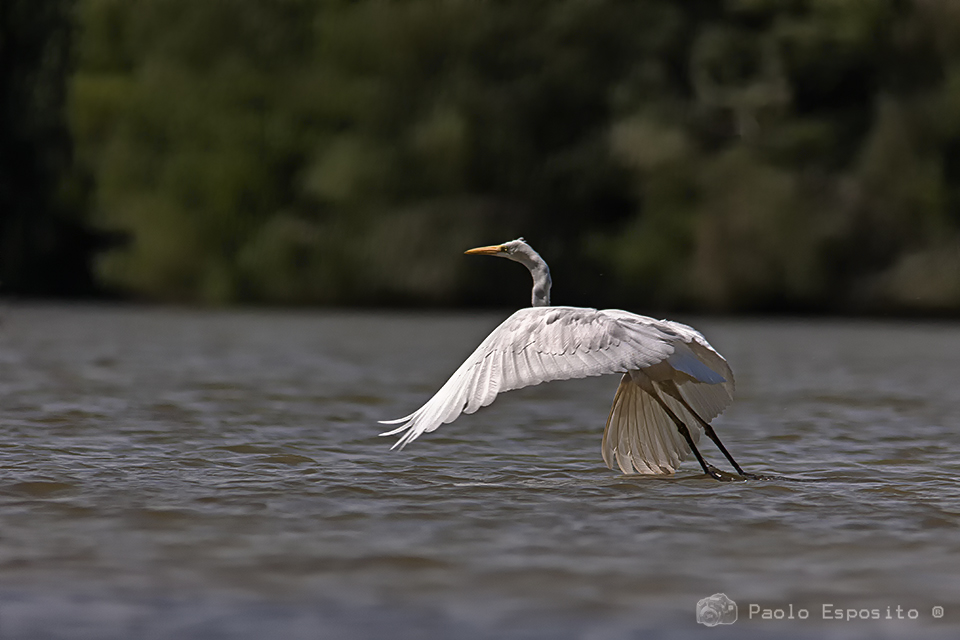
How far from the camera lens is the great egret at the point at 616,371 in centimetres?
612

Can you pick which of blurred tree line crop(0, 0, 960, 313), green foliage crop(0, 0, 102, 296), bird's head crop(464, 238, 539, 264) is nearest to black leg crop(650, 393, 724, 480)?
bird's head crop(464, 238, 539, 264)

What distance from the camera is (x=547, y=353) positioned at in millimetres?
6270

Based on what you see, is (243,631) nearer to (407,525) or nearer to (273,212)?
(407,525)

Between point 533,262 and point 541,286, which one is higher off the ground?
point 533,262

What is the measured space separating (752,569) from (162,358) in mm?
11466

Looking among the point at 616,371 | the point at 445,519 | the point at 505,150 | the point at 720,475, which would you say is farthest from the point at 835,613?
the point at 505,150

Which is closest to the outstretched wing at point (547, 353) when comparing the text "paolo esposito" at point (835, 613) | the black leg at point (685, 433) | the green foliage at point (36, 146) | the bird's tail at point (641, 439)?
the black leg at point (685, 433)

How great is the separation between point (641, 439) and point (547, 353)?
115 centimetres

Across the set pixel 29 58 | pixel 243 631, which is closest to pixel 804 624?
pixel 243 631

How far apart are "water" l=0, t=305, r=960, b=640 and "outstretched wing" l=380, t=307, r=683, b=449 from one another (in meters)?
0.45

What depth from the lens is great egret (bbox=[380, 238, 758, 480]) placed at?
6125 millimetres

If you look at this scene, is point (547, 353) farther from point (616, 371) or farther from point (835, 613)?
point (835, 613)

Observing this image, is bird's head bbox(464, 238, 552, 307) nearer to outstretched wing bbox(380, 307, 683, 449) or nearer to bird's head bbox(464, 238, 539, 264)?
bird's head bbox(464, 238, 539, 264)

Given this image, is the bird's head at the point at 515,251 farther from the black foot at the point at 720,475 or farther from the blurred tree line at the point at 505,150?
the blurred tree line at the point at 505,150
